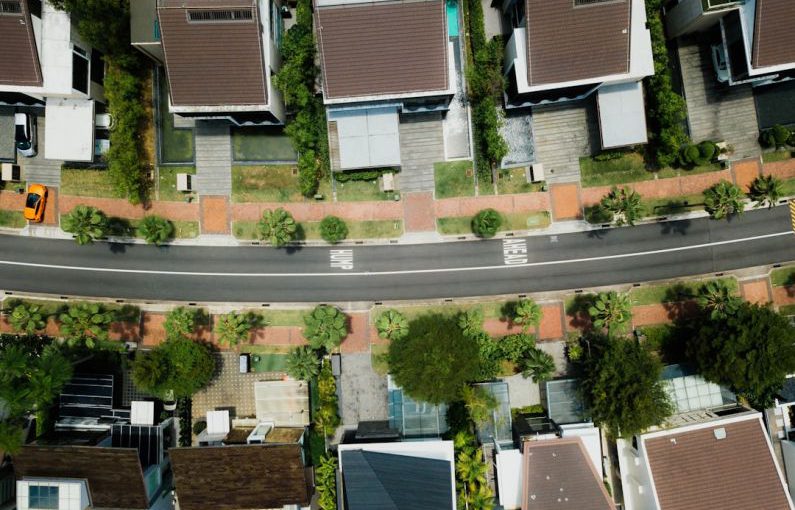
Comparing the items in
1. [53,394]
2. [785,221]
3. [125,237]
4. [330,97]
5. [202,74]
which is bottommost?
[53,394]

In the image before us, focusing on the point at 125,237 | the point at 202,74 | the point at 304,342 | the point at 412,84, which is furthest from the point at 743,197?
the point at 125,237

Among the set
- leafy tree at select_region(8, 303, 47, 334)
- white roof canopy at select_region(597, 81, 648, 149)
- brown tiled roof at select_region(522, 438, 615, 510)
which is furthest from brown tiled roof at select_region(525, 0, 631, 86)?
leafy tree at select_region(8, 303, 47, 334)

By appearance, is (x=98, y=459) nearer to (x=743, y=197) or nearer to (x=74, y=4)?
(x=74, y=4)

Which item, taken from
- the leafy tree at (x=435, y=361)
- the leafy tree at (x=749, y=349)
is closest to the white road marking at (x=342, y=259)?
the leafy tree at (x=435, y=361)

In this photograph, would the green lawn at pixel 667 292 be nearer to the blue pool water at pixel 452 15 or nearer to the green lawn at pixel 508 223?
the green lawn at pixel 508 223

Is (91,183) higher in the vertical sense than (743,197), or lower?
higher

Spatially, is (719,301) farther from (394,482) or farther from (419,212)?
(394,482)
